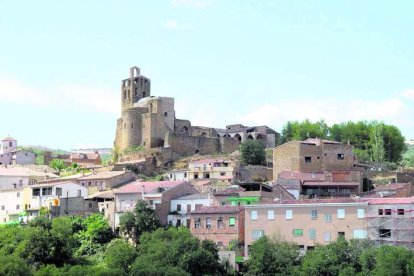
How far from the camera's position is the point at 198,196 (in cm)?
6088

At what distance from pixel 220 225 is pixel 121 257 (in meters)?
7.30

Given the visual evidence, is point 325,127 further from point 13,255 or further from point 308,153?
point 13,255

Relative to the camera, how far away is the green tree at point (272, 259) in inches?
1977

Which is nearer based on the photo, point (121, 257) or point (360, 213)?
point (360, 213)

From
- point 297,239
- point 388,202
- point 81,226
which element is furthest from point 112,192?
point 388,202

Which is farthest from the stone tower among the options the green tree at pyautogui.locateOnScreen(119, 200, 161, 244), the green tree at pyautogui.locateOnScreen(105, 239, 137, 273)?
the green tree at pyautogui.locateOnScreen(105, 239, 137, 273)

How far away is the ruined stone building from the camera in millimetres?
82688

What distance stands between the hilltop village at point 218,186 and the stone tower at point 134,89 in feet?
0.38

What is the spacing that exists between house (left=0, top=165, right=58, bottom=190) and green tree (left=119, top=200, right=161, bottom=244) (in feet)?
69.9

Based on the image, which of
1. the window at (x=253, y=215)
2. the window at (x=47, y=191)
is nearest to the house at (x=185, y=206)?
the window at (x=253, y=215)

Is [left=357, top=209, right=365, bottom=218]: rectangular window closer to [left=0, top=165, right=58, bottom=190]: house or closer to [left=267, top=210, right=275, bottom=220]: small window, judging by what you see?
[left=267, top=210, right=275, bottom=220]: small window

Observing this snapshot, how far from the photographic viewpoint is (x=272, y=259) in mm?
50312

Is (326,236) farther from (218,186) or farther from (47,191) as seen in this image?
(47,191)

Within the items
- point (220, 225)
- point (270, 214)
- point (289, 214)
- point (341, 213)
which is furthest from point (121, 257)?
point (341, 213)
